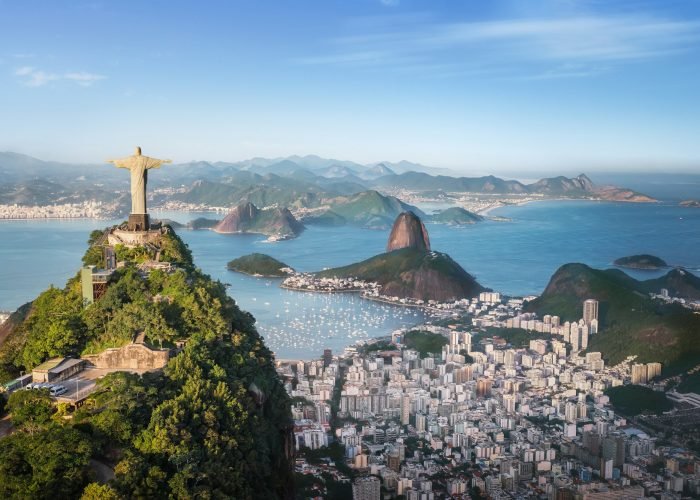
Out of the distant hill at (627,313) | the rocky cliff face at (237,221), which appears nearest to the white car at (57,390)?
the distant hill at (627,313)

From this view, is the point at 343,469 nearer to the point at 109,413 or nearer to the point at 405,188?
the point at 109,413

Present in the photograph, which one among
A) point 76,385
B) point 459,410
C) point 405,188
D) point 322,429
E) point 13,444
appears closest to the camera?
point 13,444

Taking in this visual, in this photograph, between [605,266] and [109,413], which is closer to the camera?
[109,413]

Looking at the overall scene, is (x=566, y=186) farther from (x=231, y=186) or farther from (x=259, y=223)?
(x=259, y=223)

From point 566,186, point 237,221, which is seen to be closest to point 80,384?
point 237,221

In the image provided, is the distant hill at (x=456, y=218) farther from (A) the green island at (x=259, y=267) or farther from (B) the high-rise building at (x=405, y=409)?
(B) the high-rise building at (x=405, y=409)

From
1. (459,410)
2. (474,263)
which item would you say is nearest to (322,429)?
(459,410)
